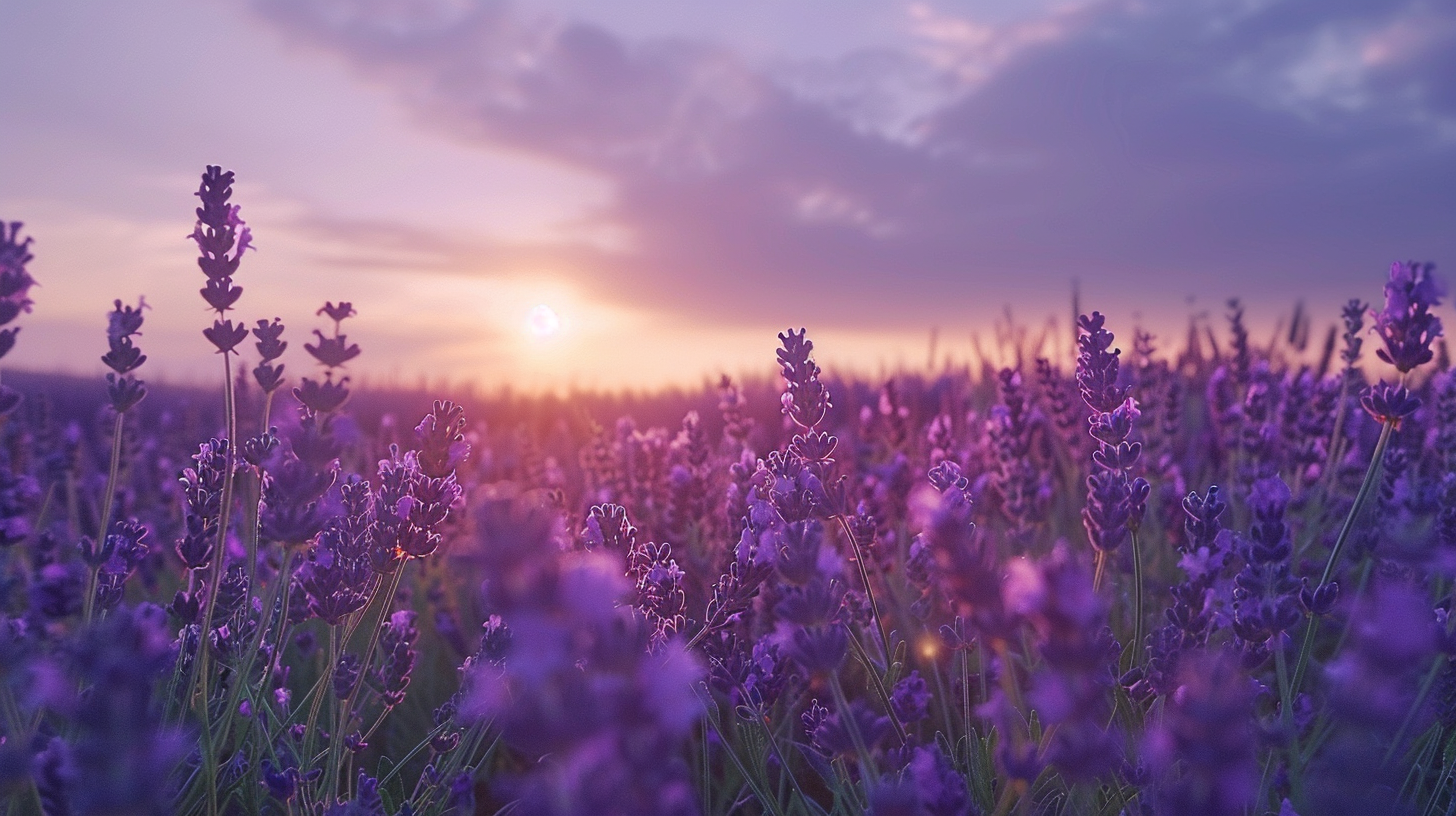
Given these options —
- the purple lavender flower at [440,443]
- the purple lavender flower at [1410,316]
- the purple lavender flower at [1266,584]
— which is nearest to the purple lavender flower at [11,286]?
the purple lavender flower at [440,443]

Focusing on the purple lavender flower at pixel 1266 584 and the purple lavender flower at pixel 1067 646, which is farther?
the purple lavender flower at pixel 1266 584

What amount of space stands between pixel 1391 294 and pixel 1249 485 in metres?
2.19

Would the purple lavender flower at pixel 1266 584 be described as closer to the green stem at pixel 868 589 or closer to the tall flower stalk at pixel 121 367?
the green stem at pixel 868 589

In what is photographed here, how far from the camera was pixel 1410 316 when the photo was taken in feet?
6.52

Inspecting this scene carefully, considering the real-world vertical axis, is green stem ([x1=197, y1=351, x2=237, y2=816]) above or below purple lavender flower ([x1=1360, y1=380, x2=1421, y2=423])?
below

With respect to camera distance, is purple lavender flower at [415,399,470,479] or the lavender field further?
purple lavender flower at [415,399,470,479]

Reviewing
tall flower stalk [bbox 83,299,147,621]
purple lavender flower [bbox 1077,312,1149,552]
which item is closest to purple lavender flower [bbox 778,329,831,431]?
purple lavender flower [bbox 1077,312,1149,552]

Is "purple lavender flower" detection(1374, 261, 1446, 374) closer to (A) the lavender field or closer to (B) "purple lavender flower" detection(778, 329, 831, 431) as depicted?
(A) the lavender field

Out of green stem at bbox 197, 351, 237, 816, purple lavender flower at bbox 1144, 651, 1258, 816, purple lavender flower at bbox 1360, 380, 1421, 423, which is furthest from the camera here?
purple lavender flower at bbox 1360, 380, 1421, 423

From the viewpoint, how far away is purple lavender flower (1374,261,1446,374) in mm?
1979

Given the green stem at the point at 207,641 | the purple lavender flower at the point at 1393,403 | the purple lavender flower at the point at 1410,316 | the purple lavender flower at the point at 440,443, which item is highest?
the purple lavender flower at the point at 1410,316

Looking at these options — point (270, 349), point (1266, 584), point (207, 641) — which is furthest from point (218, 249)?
point (1266, 584)

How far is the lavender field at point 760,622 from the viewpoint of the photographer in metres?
0.89

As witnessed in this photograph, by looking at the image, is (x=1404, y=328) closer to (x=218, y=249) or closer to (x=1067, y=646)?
(x=1067, y=646)
